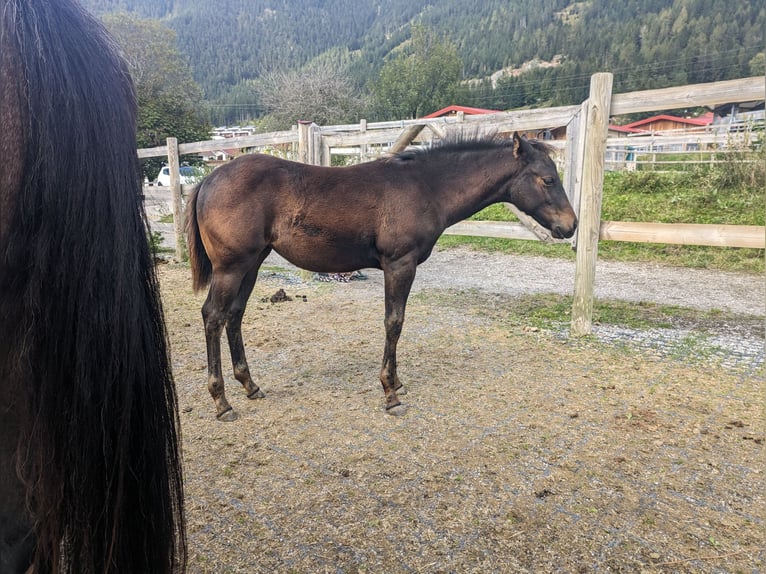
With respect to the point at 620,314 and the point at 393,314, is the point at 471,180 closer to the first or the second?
the point at 393,314

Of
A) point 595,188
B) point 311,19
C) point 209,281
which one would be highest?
point 311,19

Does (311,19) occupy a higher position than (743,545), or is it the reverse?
(311,19)

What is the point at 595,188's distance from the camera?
13.5ft

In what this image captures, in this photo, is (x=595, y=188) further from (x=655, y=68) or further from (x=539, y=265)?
(x=655, y=68)

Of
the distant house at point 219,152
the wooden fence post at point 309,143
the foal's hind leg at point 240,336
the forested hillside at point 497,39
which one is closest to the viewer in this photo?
the foal's hind leg at point 240,336

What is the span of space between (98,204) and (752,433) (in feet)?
11.0

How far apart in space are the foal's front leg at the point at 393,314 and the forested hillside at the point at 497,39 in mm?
41091

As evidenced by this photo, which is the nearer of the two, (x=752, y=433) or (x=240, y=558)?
(x=240, y=558)

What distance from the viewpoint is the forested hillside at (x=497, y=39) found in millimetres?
64812

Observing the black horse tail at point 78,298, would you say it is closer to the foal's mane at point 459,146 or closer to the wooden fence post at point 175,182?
the foal's mane at point 459,146

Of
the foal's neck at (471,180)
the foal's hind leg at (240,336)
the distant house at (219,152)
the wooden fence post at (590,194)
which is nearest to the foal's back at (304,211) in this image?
the foal's neck at (471,180)

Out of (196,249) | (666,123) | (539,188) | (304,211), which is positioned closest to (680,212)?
(539,188)

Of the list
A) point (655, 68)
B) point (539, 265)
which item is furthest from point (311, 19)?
point (539, 265)

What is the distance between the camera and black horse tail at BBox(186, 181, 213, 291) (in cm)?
313
